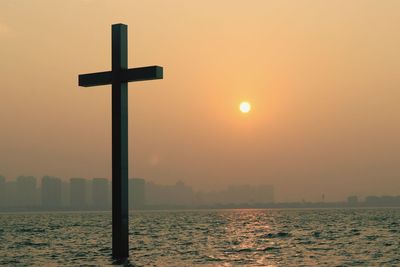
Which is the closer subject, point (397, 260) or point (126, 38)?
point (126, 38)

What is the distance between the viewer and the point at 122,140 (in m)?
23.7

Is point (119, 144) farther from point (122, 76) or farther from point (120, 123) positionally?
point (122, 76)

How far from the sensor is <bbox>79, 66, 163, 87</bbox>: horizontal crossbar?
23.4 m

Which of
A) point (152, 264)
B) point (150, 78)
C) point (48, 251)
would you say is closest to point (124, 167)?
point (150, 78)

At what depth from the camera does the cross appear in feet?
77.3

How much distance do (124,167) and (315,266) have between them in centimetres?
987

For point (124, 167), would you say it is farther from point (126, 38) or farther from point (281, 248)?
point (281, 248)

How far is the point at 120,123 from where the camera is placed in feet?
78.1

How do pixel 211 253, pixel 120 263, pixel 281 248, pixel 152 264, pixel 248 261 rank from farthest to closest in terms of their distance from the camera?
pixel 281 248, pixel 211 253, pixel 248 261, pixel 152 264, pixel 120 263

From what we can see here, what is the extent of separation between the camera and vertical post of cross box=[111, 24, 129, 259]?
77.4ft

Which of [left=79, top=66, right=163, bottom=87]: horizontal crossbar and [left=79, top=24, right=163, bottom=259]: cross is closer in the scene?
[left=79, top=66, right=163, bottom=87]: horizontal crossbar

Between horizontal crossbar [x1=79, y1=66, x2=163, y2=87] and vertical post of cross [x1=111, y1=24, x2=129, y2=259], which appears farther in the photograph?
vertical post of cross [x1=111, y1=24, x2=129, y2=259]

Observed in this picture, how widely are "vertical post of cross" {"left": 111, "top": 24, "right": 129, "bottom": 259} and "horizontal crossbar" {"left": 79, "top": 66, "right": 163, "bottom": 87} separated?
0.08 meters

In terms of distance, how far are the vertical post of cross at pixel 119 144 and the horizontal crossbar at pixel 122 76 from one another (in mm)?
79
